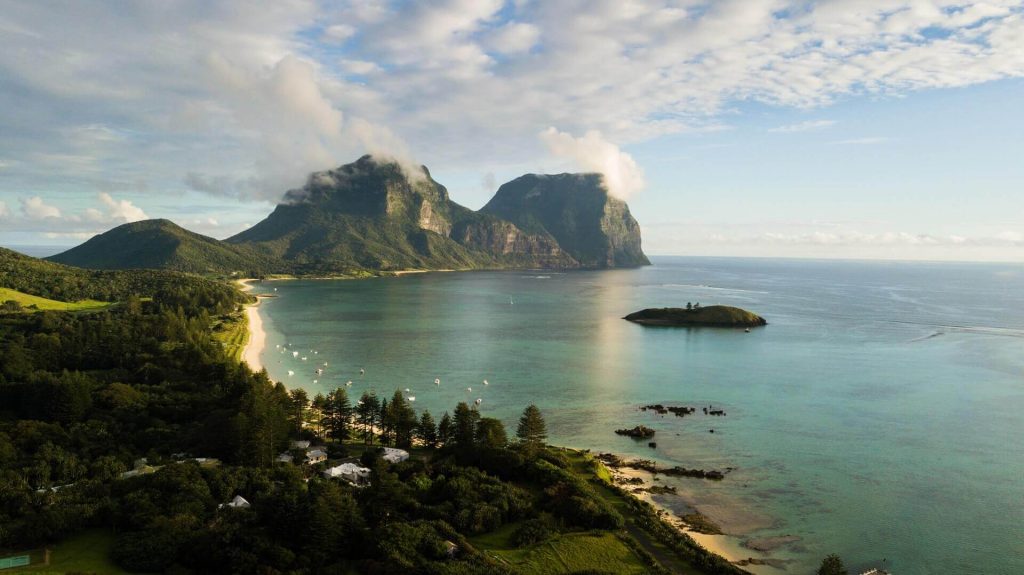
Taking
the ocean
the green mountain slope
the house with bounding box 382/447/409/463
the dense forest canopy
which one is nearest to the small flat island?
the ocean

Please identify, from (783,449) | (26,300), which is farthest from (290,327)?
(783,449)

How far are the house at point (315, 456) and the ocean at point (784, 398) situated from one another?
20890mm

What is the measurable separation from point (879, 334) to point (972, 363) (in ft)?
99.1

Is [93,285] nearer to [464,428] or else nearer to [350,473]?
[464,428]

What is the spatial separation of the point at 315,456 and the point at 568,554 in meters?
24.3

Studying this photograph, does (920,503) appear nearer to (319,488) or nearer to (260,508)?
(319,488)

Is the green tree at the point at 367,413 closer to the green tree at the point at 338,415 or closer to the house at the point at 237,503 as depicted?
the green tree at the point at 338,415

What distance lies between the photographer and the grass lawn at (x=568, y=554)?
97.7ft

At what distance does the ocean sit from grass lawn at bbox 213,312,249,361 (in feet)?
17.2

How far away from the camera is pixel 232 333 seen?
11012 centimetres

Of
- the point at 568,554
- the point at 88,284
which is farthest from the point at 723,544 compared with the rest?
the point at 88,284

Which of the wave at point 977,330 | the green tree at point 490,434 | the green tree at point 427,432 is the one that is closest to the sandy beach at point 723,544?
the green tree at point 490,434

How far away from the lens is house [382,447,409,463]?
45362 millimetres

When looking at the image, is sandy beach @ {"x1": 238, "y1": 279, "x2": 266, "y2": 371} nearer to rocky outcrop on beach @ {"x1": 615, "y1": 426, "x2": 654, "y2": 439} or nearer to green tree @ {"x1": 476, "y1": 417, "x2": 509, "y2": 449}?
green tree @ {"x1": 476, "y1": 417, "x2": 509, "y2": 449}
